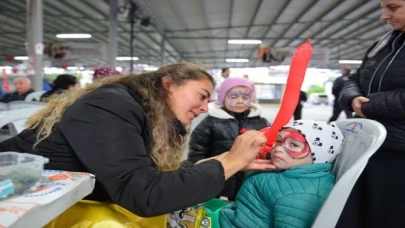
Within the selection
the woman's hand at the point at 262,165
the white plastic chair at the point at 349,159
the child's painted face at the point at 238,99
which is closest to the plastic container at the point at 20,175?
the white plastic chair at the point at 349,159

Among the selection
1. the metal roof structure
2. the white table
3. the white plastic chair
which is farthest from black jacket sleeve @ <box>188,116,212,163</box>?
the metal roof structure

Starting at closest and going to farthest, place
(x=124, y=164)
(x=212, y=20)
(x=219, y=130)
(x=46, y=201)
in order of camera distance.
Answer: (x=46, y=201), (x=124, y=164), (x=219, y=130), (x=212, y=20)

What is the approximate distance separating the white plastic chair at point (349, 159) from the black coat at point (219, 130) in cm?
83

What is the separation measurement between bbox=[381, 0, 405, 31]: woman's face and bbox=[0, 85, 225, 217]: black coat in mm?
986

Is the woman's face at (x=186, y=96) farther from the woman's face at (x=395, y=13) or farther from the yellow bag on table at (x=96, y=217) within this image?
the woman's face at (x=395, y=13)

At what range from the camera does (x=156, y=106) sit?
105cm

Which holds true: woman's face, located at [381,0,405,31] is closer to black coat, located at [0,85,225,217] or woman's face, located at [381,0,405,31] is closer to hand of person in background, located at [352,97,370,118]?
hand of person in background, located at [352,97,370,118]

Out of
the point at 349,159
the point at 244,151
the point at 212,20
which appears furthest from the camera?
the point at 212,20

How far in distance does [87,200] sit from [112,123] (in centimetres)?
24

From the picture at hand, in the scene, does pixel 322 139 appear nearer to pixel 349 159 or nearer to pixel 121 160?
pixel 349 159

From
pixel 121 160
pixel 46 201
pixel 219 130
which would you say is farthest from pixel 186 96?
pixel 219 130

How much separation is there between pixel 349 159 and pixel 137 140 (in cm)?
75

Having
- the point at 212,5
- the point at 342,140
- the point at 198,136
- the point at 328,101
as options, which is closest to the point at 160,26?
the point at 212,5

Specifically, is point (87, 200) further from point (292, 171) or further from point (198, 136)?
point (198, 136)
